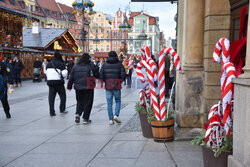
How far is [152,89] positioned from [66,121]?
11.1 ft

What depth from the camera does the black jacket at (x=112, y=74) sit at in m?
8.08

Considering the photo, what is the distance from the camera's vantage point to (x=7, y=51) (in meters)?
25.1

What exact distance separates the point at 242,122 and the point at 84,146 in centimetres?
328

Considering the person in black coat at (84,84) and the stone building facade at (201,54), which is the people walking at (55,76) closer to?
the person in black coat at (84,84)

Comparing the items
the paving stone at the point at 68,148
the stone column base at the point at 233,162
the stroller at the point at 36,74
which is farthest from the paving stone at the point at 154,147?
the stroller at the point at 36,74

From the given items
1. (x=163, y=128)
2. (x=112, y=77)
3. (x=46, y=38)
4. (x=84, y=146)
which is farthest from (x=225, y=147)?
(x=46, y=38)

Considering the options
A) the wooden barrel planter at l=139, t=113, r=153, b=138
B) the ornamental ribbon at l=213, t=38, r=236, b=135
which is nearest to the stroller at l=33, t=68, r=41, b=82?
the wooden barrel planter at l=139, t=113, r=153, b=138

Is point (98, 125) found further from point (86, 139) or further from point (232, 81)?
point (232, 81)

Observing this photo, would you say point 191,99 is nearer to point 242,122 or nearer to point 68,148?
point 68,148

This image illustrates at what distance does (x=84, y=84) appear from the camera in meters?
8.35

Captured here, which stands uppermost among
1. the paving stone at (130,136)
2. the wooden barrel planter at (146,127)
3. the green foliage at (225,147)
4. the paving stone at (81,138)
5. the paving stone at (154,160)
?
the green foliage at (225,147)

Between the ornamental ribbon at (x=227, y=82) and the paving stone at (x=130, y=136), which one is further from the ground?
the ornamental ribbon at (x=227, y=82)

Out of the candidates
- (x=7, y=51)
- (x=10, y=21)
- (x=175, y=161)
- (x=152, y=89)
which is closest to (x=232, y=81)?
(x=175, y=161)

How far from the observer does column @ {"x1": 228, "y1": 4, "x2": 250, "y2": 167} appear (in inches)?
131
